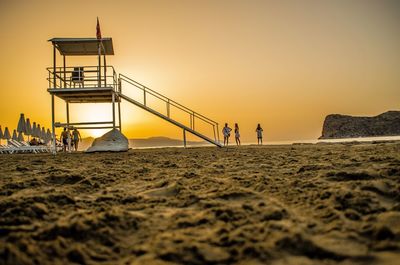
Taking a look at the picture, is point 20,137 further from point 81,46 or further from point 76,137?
point 81,46

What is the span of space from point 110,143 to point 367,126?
11118 cm

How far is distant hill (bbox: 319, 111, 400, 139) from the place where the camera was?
105 meters

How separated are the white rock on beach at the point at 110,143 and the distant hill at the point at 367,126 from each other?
322 feet

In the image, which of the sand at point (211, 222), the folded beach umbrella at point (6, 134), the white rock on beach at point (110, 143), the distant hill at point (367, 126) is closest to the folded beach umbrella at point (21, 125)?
the folded beach umbrella at point (6, 134)

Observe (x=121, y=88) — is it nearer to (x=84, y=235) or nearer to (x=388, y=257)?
(x=84, y=235)

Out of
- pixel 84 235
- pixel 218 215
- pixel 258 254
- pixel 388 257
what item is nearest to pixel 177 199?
pixel 218 215

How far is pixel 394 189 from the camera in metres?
3.69

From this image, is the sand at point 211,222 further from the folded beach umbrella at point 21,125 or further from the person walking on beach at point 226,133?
the folded beach umbrella at point 21,125

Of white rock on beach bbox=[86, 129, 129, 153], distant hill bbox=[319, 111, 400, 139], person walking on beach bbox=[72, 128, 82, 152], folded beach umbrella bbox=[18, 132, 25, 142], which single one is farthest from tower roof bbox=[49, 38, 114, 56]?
distant hill bbox=[319, 111, 400, 139]

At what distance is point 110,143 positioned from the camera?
16188 mm

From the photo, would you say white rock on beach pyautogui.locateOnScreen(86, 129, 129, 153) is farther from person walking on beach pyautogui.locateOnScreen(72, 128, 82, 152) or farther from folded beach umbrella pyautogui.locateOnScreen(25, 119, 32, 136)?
folded beach umbrella pyautogui.locateOnScreen(25, 119, 32, 136)

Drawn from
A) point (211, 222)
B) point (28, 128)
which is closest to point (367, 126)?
point (28, 128)

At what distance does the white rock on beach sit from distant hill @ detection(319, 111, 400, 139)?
9810 centimetres

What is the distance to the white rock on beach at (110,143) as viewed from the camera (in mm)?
16016
